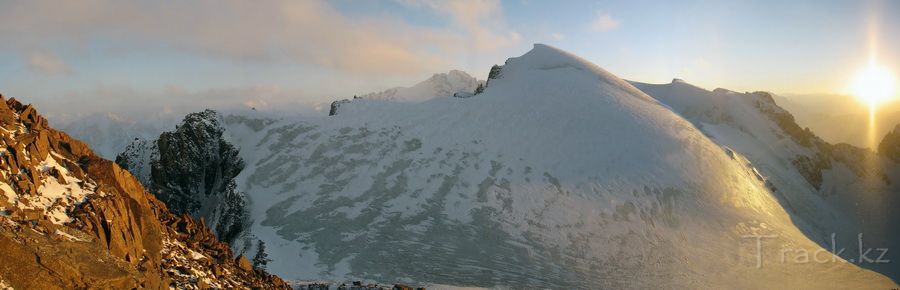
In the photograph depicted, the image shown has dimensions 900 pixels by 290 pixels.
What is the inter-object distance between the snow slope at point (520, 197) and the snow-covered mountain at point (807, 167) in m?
9.42

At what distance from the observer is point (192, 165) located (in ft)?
236

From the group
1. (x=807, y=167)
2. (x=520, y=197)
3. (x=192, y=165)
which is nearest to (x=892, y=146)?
(x=807, y=167)

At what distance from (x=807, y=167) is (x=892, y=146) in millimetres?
22498

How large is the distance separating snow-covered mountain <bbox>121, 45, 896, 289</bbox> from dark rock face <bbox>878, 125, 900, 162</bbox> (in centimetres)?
3480

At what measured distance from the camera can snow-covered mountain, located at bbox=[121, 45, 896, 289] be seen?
5078 centimetres

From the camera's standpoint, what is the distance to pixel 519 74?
89.6 meters

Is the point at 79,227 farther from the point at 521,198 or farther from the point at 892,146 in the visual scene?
the point at 892,146

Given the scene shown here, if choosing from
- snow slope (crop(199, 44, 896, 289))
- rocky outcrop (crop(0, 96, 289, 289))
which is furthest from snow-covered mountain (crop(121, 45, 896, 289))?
rocky outcrop (crop(0, 96, 289, 289))

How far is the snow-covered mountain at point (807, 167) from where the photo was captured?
74.4m

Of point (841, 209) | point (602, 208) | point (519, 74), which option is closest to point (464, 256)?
point (602, 208)

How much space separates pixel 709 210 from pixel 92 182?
5633 cm

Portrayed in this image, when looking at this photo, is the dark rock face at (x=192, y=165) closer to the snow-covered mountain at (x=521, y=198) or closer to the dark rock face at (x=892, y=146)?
the snow-covered mountain at (x=521, y=198)

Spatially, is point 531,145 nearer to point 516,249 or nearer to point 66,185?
point 516,249

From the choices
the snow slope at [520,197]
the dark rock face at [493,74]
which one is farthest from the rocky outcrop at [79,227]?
the dark rock face at [493,74]
